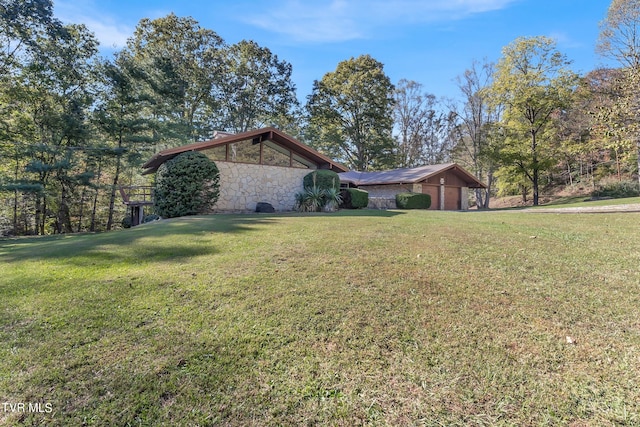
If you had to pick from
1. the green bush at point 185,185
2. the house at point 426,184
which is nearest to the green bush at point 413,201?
the house at point 426,184

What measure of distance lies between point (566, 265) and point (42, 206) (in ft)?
80.7

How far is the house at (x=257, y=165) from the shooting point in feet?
44.9

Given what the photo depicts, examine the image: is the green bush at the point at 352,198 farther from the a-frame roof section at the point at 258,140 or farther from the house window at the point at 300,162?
the house window at the point at 300,162

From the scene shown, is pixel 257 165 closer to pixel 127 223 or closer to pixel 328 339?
pixel 127 223

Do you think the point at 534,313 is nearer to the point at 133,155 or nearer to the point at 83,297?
the point at 83,297

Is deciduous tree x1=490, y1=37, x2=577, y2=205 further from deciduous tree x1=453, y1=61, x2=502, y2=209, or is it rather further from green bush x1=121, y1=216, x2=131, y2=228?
green bush x1=121, y1=216, x2=131, y2=228

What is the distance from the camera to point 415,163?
117 feet

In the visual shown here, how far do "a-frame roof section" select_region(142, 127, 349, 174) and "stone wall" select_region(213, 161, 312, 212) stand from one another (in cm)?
97

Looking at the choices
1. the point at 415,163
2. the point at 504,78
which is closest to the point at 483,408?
the point at 504,78

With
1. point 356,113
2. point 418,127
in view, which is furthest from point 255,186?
point 418,127

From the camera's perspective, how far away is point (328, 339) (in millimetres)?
2646

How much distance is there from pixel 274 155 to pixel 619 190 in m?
25.1

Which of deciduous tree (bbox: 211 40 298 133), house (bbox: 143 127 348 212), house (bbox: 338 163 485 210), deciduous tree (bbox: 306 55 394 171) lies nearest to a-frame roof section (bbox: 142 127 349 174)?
house (bbox: 143 127 348 212)

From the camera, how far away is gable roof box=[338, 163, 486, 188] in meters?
21.1
